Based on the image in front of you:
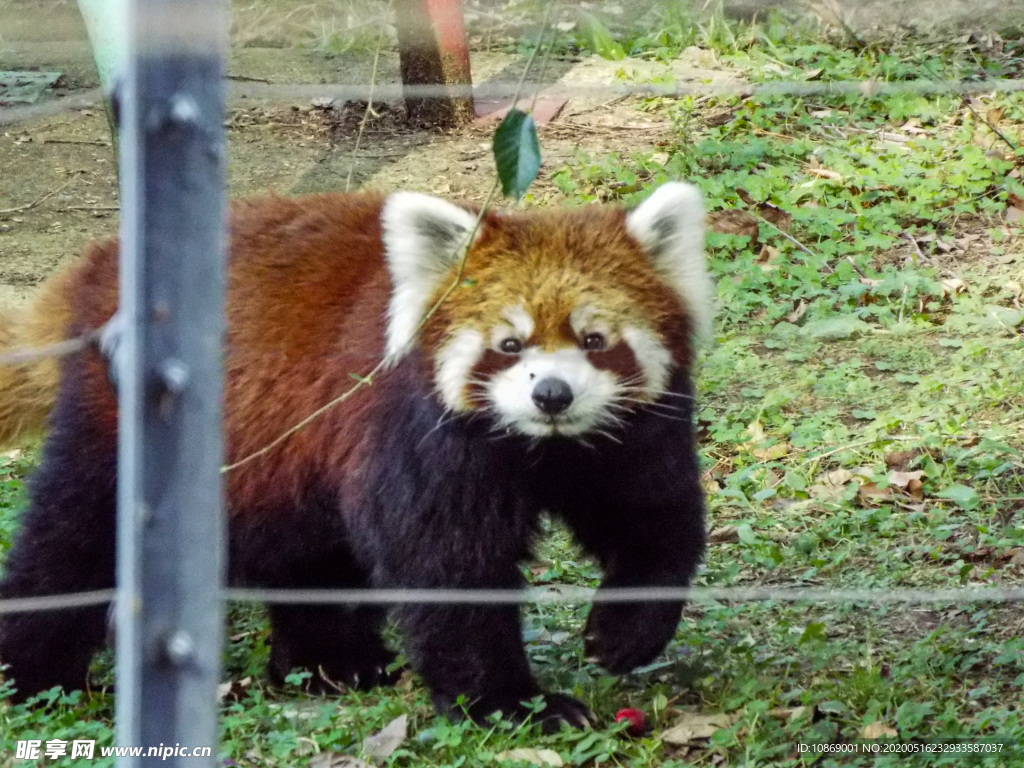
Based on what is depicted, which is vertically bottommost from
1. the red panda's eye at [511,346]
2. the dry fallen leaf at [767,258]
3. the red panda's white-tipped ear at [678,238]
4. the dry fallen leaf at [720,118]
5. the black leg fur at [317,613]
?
the black leg fur at [317,613]

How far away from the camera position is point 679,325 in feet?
11.6

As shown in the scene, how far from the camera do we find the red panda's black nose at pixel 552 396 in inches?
125

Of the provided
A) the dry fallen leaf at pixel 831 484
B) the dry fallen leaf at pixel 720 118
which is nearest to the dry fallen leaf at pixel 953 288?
the dry fallen leaf at pixel 831 484

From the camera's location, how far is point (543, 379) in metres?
3.20

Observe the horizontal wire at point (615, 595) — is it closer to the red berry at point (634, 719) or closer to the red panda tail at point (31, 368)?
the red berry at point (634, 719)

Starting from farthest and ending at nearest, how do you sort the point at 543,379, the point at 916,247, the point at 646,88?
1. the point at 916,247
2. the point at 646,88
3. the point at 543,379

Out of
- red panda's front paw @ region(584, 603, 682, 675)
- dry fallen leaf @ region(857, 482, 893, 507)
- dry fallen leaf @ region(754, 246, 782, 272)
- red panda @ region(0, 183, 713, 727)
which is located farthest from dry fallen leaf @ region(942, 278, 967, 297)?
red panda's front paw @ region(584, 603, 682, 675)

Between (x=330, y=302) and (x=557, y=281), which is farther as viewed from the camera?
(x=330, y=302)

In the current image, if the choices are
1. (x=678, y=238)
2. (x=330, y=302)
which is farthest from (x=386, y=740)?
(x=678, y=238)

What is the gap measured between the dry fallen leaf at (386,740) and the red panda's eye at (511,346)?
3.20 feet

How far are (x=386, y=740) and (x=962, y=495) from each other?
218cm

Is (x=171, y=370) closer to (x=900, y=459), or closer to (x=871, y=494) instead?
(x=871, y=494)

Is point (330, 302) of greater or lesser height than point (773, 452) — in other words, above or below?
above

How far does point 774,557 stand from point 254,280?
5.99ft
